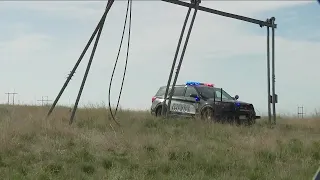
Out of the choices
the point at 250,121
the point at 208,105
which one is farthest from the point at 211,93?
the point at 250,121

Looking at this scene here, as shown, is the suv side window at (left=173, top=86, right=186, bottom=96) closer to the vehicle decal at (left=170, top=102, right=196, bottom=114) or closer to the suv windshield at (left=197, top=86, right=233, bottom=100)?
the vehicle decal at (left=170, top=102, right=196, bottom=114)

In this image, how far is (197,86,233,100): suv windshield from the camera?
16923mm

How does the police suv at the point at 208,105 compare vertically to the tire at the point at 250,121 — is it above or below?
above

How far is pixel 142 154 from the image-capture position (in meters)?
8.84

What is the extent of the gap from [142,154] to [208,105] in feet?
25.3

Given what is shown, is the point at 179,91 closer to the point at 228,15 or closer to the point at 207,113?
the point at 207,113

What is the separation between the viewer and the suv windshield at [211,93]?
666 inches

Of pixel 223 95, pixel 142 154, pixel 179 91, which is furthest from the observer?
pixel 179 91

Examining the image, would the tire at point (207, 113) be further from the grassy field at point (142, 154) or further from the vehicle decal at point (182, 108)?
the grassy field at point (142, 154)

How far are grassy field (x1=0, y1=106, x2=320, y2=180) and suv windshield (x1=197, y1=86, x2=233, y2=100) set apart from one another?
4.30 metres

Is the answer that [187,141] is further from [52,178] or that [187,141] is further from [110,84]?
[52,178]

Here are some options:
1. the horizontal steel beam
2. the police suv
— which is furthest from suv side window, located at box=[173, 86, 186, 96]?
the horizontal steel beam

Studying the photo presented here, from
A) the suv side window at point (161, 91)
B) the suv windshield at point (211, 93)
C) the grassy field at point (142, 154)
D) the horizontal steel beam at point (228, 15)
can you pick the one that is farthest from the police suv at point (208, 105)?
the grassy field at point (142, 154)

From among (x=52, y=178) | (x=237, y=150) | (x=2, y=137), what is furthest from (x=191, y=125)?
(x=52, y=178)
